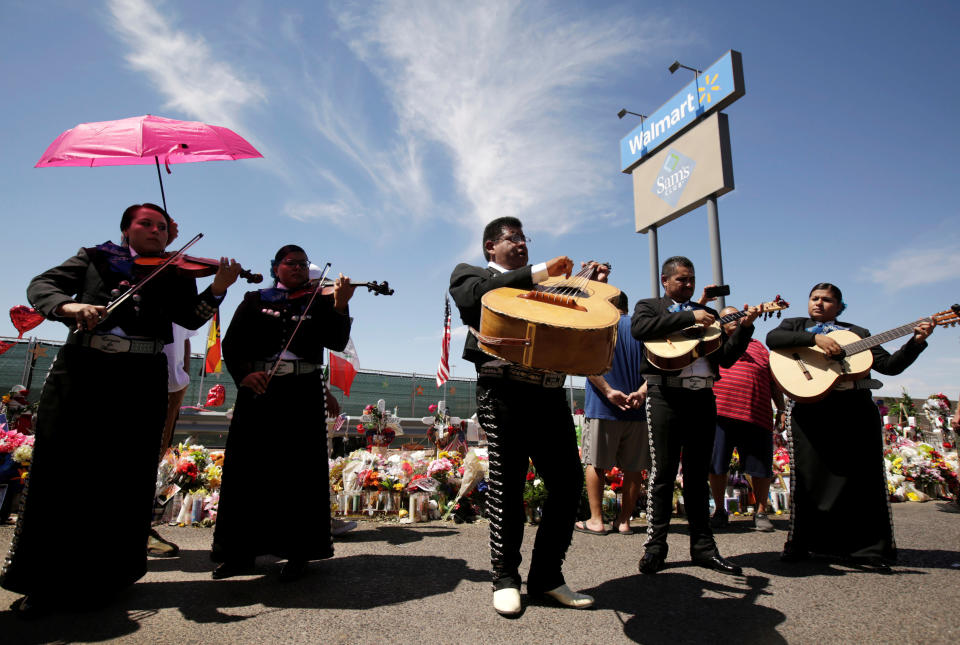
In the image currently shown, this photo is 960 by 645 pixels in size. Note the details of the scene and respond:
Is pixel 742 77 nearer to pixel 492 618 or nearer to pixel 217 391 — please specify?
pixel 492 618

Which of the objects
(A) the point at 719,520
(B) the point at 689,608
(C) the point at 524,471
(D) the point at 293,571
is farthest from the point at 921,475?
(D) the point at 293,571

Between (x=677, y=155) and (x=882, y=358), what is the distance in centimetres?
1043

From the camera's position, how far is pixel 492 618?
→ 251cm

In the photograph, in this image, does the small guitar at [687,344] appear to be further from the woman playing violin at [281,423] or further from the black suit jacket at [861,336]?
the woman playing violin at [281,423]

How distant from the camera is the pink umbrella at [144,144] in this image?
124 inches

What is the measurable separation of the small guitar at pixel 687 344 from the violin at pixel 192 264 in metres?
2.57

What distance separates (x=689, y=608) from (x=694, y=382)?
1401 mm

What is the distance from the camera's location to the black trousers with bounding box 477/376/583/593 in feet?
8.87

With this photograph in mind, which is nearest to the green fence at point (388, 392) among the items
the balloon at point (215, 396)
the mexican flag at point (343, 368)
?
the balloon at point (215, 396)

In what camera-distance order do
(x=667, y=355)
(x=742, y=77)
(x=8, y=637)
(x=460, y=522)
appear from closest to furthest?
(x=8, y=637) → (x=667, y=355) → (x=460, y=522) → (x=742, y=77)

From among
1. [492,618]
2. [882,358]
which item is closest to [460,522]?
[492,618]

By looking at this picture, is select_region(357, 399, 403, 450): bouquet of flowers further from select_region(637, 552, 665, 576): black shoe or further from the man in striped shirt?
select_region(637, 552, 665, 576): black shoe

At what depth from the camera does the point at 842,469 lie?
3.79 metres

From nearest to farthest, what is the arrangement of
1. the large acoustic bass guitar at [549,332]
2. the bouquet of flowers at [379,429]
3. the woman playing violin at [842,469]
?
the large acoustic bass guitar at [549,332] → the woman playing violin at [842,469] → the bouquet of flowers at [379,429]
